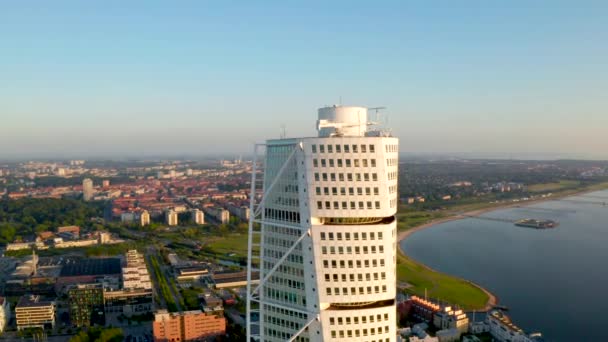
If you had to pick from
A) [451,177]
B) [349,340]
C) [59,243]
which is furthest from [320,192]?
[451,177]

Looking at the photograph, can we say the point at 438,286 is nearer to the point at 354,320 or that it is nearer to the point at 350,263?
the point at 354,320

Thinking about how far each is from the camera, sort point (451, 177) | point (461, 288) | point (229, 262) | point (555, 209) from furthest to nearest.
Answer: point (451, 177) < point (555, 209) < point (229, 262) < point (461, 288)

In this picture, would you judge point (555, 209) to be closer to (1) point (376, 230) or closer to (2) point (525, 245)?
(2) point (525, 245)

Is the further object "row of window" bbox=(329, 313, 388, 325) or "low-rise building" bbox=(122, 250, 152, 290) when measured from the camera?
"low-rise building" bbox=(122, 250, 152, 290)

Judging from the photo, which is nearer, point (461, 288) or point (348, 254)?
point (348, 254)

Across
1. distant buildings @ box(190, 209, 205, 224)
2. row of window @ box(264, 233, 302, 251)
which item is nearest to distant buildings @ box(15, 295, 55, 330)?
row of window @ box(264, 233, 302, 251)

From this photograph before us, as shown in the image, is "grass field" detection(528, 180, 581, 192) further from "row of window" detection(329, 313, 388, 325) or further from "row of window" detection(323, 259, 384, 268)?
"row of window" detection(323, 259, 384, 268)

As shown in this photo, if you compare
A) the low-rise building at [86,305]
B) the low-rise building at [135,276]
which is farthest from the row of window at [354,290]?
the low-rise building at [135,276]

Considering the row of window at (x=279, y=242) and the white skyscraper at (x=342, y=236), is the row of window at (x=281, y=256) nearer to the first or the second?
the white skyscraper at (x=342, y=236)
